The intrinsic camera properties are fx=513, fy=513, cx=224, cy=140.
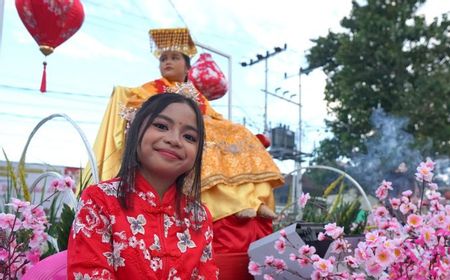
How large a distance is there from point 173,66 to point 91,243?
222 centimetres

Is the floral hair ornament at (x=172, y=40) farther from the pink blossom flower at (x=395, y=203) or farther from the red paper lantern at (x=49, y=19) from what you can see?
the pink blossom flower at (x=395, y=203)

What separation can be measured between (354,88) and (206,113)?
8648mm

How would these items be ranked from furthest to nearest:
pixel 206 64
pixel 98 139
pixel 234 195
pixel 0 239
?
1. pixel 206 64
2. pixel 98 139
3. pixel 234 195
4. pixel 0 239

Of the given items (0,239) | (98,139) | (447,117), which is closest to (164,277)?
(0,239)

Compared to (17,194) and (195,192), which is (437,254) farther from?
(17,194)

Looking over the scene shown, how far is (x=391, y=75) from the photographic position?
11281 mm

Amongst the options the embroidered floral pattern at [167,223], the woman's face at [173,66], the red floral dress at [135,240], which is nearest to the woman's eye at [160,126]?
the red floral dress at [135,240]

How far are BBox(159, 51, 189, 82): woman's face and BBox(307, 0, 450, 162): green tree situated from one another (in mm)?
7960

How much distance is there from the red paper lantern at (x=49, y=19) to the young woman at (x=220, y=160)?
20.7 inches

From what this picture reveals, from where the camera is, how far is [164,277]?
4.78 feet

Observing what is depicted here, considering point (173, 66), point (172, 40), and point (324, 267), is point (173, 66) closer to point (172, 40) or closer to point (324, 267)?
point (172, 40)

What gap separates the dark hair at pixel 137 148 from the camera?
5.00ft

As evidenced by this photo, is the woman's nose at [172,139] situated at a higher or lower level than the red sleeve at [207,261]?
higher

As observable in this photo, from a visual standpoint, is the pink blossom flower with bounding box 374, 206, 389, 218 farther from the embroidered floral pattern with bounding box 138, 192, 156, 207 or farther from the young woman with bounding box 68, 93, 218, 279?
the embroidered floral pattern with bounding box 138, 192, 156, 207
